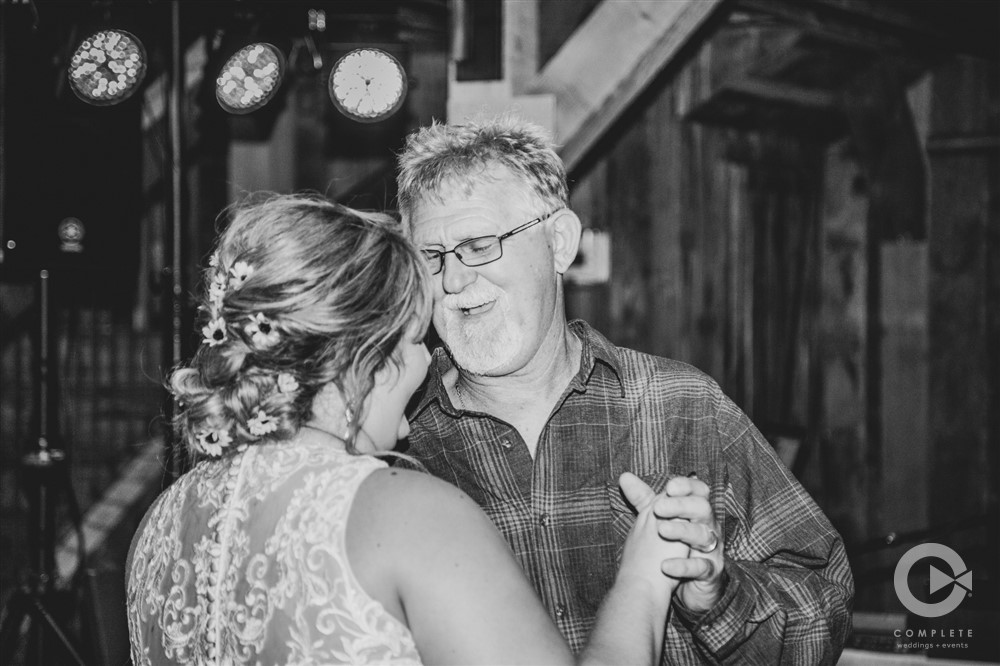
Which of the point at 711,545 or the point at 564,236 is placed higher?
the point at 564,236

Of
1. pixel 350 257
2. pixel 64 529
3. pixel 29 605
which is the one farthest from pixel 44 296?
pixel 350 257

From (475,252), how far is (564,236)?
0.23 metres

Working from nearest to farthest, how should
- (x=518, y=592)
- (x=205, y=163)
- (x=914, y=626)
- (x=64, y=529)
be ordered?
1. (x=518, y=592)
2. (x=914, y=626)
3. (x=64, y=529)
4. (x=205, y=163)

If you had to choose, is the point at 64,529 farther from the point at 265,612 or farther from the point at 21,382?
the point at 265,612

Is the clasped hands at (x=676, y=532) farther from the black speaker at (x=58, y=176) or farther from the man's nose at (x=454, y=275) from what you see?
the black speaker at (x=58, y=176)

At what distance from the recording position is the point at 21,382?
17.0ft

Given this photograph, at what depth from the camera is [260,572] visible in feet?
3.96

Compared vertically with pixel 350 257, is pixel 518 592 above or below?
below

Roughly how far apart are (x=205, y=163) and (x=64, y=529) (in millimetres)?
2334

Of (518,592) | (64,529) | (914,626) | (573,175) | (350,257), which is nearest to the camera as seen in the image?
(518,592)

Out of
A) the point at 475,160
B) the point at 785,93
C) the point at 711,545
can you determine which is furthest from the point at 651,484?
the point at 785,93

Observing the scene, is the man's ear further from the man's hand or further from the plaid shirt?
the man's hand

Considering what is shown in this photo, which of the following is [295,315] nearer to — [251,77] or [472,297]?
[472,297]

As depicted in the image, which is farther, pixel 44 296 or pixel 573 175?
pixel 44 296
